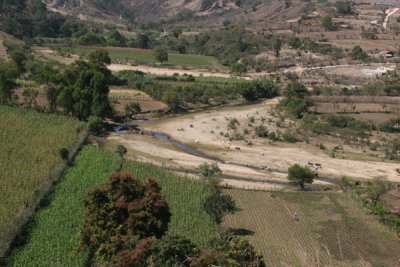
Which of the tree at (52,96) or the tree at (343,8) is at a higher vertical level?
the tree at (343,8)

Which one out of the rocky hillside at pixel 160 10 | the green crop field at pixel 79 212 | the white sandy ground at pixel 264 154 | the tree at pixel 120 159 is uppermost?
the rocky hillside at pixel 160 10

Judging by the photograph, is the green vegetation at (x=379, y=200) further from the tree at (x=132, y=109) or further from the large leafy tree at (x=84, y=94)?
the tree at (x=132, y=109)

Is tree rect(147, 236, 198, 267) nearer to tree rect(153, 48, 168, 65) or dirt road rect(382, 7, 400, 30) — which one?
tree rect(153, 48, 168, 65)

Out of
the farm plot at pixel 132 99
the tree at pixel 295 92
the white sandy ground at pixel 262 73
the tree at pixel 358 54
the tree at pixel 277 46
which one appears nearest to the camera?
the farm plot at pixel 132 99

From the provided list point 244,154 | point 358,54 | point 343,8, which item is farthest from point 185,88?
point 343,8

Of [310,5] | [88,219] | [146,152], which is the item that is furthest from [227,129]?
[310,5]

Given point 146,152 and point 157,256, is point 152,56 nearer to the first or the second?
point 146,152

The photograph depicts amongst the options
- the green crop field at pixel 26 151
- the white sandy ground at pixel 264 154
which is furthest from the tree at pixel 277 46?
the green crop field at pixel 26 151

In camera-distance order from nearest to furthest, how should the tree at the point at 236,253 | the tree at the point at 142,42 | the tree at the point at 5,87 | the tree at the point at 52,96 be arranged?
1. the tree at the point at 236,253
2. the tree at the point at 5,87
3. the tree at the point at 52,96
4. the tree at the point at 142,42
